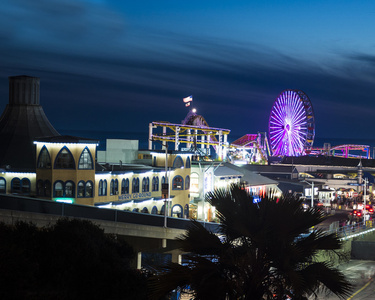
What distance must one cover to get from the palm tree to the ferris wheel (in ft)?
280

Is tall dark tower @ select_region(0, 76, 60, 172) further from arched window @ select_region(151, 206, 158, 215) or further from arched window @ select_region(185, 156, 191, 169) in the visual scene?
arched window @ select_region(185, 156, 191, 169)

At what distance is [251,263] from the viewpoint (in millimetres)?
14062

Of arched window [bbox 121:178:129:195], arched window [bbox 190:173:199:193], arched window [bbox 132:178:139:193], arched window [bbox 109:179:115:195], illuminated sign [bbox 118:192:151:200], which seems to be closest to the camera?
arched window [bbox 109:179:115:195]

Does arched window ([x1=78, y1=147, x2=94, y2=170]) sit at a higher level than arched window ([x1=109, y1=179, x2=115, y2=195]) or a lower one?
higher

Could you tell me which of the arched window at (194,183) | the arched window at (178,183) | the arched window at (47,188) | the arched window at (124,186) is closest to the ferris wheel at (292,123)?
the arched window at (194,183)

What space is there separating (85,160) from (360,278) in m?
18.0

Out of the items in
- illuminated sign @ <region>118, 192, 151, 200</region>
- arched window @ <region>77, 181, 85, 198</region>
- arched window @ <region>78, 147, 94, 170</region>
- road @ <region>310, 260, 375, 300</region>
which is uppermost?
arched window @ <region>78, 147, 94, 170</region>

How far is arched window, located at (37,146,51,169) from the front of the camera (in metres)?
36.6

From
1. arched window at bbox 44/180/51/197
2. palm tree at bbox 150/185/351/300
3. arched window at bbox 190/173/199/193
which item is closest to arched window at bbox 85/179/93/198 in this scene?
arched window at bbox 44/180/51/197

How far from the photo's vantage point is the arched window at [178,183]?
4747 cm

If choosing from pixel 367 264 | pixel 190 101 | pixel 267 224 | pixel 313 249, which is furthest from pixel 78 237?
pixel 190 101

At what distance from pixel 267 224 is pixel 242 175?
48.0 meters

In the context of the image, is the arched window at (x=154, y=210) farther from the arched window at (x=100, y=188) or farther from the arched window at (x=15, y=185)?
the arched window at (x=15, y=185)

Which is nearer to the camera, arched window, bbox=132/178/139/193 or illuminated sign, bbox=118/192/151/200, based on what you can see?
illuminated sign, bbox=118/192/151/200
